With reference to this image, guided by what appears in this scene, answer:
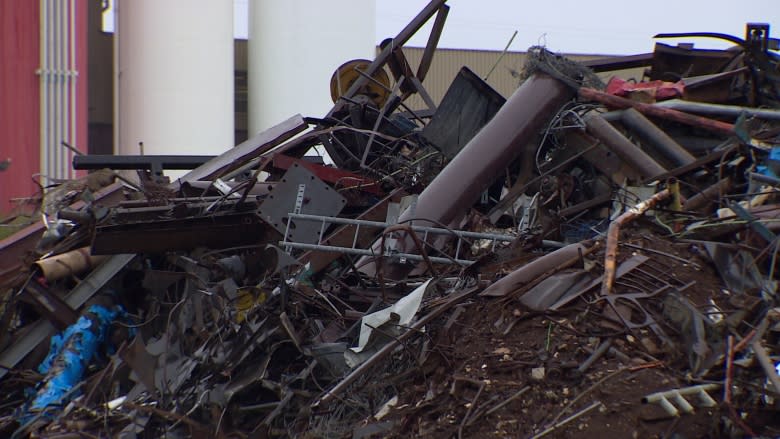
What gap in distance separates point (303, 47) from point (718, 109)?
1232cm

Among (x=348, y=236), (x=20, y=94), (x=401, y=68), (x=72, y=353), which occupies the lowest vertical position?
(x=72, y=353)

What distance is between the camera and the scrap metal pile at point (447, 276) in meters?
3.83

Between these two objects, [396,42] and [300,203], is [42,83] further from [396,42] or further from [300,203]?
[300,203]

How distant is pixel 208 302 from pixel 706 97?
3.92 metres

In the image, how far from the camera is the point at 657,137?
19.4 feet

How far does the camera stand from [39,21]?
1340 cm

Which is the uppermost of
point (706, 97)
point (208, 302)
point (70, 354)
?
point (706, 97)

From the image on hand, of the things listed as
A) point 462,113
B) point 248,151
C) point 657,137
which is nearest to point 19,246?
point 248,151

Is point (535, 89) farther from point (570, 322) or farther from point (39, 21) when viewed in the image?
point (39, 21)

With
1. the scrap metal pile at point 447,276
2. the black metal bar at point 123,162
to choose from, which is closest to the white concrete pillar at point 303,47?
the black metal bar at point 123,162

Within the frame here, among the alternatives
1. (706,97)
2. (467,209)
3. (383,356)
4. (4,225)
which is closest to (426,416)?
(383,356)

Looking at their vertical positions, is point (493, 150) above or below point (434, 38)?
below

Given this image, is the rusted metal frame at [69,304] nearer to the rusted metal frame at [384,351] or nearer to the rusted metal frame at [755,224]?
the rusted metal frame at [384,351]

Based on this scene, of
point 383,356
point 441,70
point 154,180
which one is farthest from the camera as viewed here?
point 441,70
